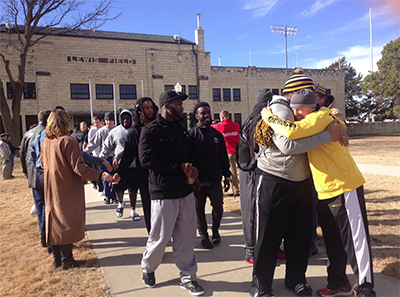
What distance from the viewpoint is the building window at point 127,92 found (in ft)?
94.5

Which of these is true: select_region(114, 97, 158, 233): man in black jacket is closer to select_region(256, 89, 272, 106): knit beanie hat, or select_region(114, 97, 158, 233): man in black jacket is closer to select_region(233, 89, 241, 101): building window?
select_region(256, 89, 272, 106): knit beanie hat

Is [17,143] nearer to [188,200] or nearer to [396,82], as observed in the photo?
[188,200]

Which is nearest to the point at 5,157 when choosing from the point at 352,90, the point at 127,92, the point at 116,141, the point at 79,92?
the point at 116,141

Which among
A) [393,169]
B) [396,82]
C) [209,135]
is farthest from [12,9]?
[396,82]

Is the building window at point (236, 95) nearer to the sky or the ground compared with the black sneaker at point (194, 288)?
nearer to the sky

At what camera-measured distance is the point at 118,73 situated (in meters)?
28.6

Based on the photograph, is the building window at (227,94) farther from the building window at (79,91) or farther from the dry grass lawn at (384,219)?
the dry grass lawn at (384,219)

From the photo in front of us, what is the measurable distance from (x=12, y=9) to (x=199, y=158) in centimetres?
2323

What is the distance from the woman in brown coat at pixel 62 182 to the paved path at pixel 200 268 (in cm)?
70

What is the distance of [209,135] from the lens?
4.55 metres

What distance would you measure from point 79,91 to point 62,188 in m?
25.9

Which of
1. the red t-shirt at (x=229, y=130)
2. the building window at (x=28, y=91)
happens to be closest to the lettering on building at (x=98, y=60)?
the building window at (x=28, y=91)

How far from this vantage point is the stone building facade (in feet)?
85.7

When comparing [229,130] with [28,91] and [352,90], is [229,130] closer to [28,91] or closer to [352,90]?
[28,91]
